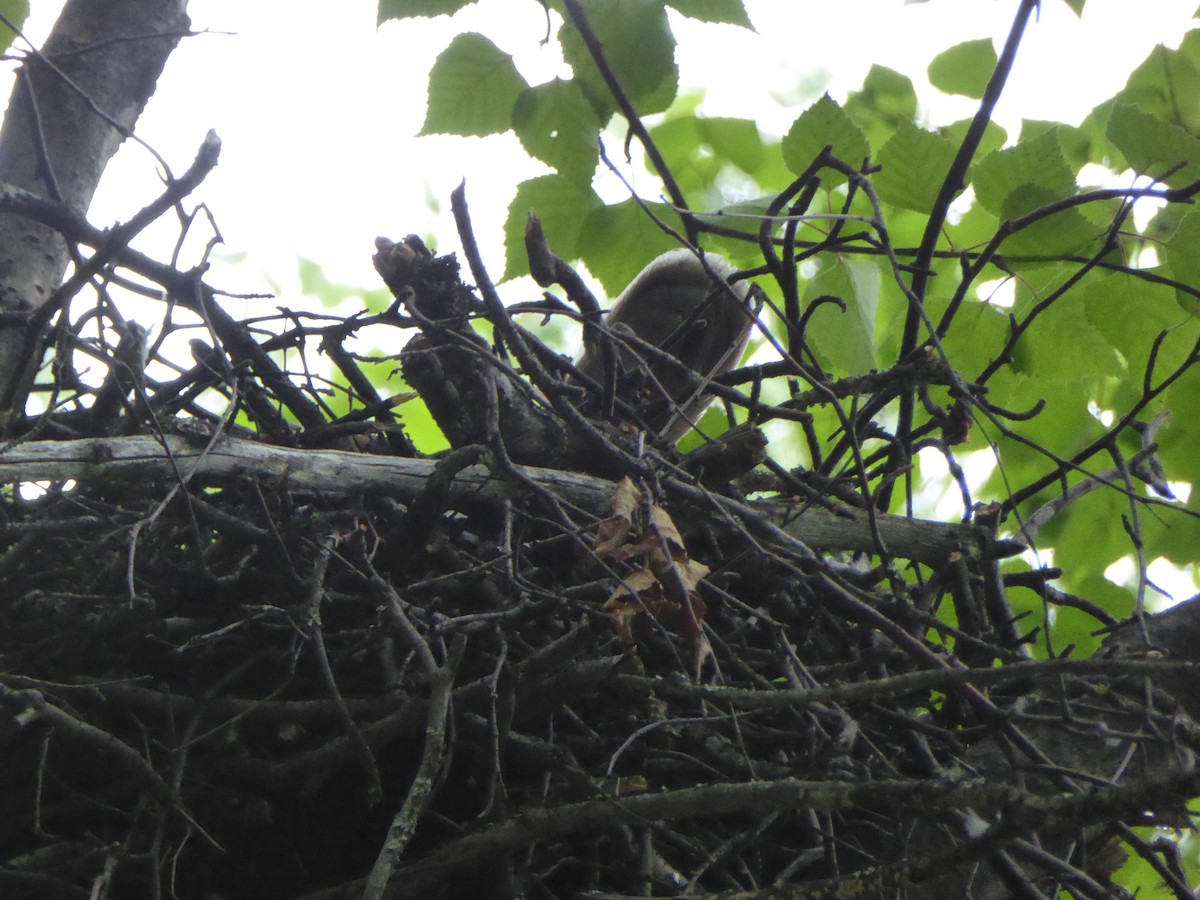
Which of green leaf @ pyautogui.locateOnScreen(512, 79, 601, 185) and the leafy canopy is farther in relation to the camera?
green leaf @ pyautogui.locateOnScreen(512, 79, 601, 185)

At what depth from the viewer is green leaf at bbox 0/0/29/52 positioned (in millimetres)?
1534

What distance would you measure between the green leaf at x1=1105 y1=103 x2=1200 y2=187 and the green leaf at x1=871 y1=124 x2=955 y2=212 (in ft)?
0.76

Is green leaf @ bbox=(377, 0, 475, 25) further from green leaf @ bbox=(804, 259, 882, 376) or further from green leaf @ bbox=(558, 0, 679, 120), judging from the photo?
green leaf @ bbox=(804, 259, 882, 376)

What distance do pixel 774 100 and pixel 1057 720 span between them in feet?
6.88

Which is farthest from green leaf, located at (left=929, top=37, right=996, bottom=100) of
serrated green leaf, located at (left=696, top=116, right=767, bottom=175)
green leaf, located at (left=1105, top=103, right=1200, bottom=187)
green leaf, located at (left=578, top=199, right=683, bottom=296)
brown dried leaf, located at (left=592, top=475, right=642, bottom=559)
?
brown dried leaf, located at (left=592, top=475, right=642, bottom=559)

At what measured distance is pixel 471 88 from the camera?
1.58 meters

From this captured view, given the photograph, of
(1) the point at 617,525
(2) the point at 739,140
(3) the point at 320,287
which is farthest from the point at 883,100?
(3) the point at 320,287

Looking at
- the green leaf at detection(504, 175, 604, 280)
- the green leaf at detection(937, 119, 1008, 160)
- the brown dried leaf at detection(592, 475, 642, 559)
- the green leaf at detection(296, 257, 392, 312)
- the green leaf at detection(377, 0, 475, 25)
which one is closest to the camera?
the brown dried leaf at detection(592, 475, 642, 559)

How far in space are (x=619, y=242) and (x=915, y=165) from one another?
0.50m

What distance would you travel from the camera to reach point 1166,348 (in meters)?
1.56

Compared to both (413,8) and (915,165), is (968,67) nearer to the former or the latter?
(915,165)

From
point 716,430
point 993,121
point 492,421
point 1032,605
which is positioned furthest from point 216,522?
point 993,121

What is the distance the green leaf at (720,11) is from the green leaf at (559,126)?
23 cm

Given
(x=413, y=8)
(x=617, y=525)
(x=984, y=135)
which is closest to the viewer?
(x=617, y=525)
